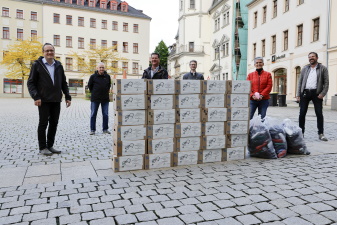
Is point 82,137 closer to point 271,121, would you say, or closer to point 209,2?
point 271,121

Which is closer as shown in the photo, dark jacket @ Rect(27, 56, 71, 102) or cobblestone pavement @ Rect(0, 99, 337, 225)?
cobblestone pavement @ Rect(0, 99, 337, 225)

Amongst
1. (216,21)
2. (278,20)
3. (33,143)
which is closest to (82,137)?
(33,143)

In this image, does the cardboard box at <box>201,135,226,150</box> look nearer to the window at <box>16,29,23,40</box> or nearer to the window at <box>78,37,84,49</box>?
the window at <box>16,29,23,40</box>

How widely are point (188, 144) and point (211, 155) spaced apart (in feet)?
1.58

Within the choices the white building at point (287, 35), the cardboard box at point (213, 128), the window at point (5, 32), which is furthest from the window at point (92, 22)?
the cardboard box at point (213, 128)

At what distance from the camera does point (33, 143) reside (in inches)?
280

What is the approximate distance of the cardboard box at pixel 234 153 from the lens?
5.49 metres

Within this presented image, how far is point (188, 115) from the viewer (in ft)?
16.8

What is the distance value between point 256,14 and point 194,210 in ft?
115

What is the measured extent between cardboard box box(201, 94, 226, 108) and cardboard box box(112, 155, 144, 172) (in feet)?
4.41

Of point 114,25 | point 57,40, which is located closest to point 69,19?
point 57,40

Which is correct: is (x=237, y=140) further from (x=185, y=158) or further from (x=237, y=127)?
(x=185, y=158)

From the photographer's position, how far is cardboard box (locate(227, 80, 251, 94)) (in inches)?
214

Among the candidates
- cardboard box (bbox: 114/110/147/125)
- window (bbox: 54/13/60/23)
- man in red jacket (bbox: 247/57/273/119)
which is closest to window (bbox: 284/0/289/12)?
man in red jacket (bbox: 247/57/273/119)
